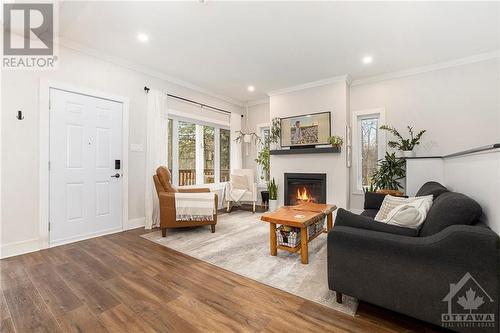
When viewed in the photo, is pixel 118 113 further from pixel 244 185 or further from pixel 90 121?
pixel 244 185

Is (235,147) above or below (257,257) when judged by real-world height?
above

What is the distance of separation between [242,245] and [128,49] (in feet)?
11.1

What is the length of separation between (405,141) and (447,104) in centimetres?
91

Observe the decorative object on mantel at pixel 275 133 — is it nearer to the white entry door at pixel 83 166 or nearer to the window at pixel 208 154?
the window at pixel 208 154

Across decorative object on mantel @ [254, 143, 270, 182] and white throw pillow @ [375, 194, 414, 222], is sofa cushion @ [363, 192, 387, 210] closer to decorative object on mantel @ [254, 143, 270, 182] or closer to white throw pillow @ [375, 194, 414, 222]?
white throw pillow @ [375, 194, 414, 222]

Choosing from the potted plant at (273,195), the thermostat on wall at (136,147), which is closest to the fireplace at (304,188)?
the potted plant at (273,195)

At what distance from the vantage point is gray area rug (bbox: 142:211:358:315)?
6.54 feet

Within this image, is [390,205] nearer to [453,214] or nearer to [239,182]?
[453,214]

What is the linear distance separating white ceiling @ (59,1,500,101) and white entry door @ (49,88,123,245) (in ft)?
3.06

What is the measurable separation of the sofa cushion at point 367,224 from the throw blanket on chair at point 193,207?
7.02 ft

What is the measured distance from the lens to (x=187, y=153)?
16.5ft

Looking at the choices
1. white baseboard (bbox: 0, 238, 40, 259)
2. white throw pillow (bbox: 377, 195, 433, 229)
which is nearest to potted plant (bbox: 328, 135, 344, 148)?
white throw pillow (bbox: 377, 195, 433, 229)

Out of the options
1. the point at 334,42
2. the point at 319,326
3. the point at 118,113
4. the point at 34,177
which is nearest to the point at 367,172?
the point at 334,42

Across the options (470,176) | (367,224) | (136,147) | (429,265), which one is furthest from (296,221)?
(136,147)
